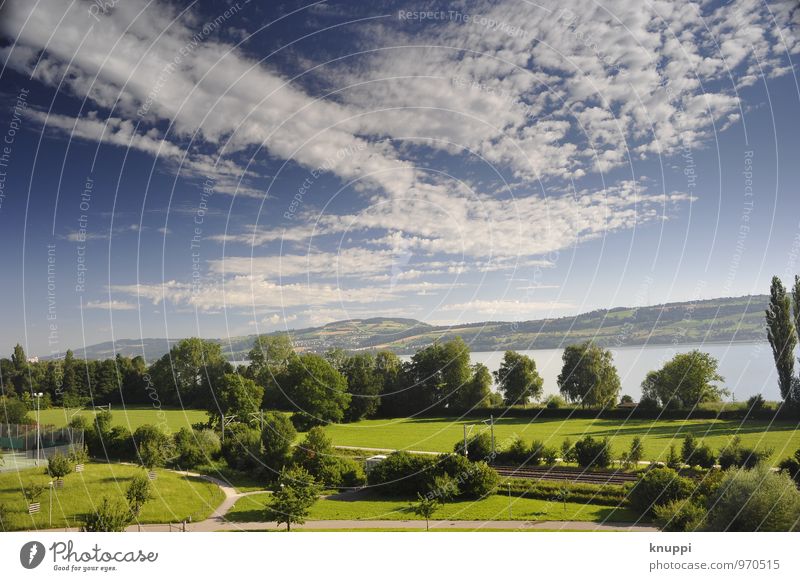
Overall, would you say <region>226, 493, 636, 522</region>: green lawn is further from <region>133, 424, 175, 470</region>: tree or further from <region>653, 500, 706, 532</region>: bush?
<region>133, 424, 175, 470</region>: tree

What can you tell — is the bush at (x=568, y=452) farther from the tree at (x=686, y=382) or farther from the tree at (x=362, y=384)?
the tree at (x=362, y=384)

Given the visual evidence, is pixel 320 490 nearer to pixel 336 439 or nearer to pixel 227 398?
pixel 336 439

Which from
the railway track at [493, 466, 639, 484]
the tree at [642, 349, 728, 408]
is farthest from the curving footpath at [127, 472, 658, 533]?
the tree at [642, 349, 728, 408]

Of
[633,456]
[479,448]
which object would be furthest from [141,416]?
[633,456]

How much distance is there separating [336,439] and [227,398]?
6511mm

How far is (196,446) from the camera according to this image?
67.2 feet

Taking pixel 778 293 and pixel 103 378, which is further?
pixel 103 378

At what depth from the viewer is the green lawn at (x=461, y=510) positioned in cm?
1288

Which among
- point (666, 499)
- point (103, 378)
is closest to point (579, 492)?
point (666, 499)

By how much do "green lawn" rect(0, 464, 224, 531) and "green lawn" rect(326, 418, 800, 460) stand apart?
29.4ft

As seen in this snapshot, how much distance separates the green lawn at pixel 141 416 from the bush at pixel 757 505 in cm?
2556

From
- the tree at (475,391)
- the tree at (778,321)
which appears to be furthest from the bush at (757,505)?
the tree at (475,391)
